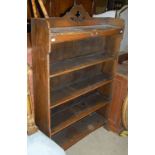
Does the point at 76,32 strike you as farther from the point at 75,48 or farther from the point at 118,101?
the point at 118,101

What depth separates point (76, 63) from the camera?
1.77m

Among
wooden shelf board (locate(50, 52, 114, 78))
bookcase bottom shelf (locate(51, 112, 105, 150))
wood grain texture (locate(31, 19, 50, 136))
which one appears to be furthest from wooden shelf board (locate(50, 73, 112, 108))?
bookcase bottom shelf (locate(51, 112, 105, 150))

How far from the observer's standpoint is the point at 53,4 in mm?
1680

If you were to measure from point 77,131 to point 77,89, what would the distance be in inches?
21.6

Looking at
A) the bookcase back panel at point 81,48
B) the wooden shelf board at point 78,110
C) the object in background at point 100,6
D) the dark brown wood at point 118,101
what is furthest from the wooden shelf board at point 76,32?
the wooden shelf board at point 78,110

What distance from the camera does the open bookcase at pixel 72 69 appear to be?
1.47 m

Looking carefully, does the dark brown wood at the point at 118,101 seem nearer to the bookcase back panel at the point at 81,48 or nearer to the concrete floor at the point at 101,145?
the concrete floor at the point at 101,145

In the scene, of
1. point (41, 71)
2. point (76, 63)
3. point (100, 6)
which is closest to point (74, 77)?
point (76, 63)

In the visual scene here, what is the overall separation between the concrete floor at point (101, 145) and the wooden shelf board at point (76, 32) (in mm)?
1162
